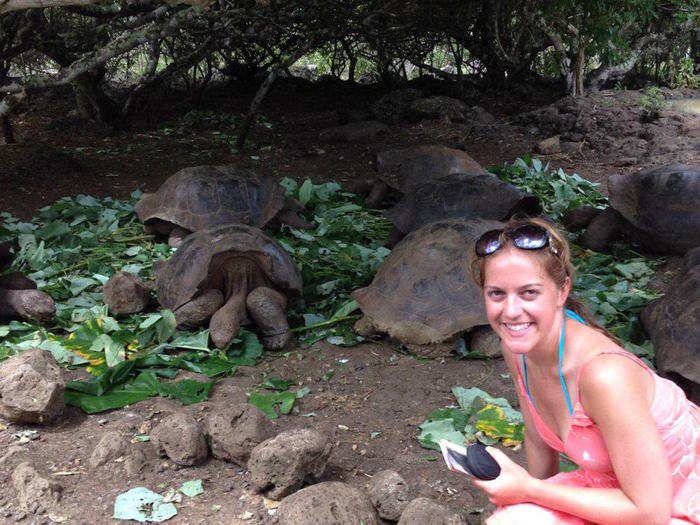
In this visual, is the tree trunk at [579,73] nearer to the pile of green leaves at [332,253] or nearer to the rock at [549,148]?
the rock at [549,148]

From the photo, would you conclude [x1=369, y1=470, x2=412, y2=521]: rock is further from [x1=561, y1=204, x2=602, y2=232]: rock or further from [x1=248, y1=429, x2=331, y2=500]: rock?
[x1=561, y1=204, x2=602, y2=232]: rock

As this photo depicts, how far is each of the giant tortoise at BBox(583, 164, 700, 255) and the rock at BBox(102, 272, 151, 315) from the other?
10.7ft

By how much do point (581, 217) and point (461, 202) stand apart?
3.39 feet

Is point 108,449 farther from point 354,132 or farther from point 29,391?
point 354,132

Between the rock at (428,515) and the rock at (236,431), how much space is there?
2.31 ft

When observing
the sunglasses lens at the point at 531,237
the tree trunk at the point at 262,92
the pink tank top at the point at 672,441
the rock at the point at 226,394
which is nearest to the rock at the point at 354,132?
the tree trunk at the point at 262,92

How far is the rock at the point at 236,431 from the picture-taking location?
9.27 feet

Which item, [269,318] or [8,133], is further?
[8,133]

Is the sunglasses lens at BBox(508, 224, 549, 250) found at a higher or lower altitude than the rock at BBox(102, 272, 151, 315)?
higher

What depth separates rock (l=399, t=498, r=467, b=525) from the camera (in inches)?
90.7

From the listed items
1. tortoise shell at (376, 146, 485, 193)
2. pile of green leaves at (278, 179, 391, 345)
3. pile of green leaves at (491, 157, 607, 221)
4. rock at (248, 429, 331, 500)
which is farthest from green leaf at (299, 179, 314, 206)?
rock at (248, 429, 331, 500)

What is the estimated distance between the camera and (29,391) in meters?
3.12

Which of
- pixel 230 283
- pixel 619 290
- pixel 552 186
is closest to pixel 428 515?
pixel 230 283

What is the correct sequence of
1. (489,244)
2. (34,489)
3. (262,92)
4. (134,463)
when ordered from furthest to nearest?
(262,92)
(134,463)
(34,489)
(489,244)
